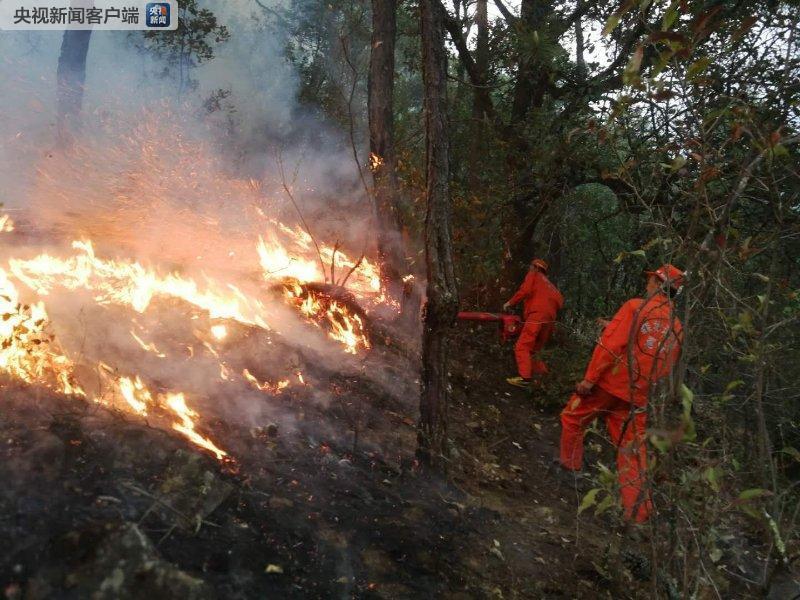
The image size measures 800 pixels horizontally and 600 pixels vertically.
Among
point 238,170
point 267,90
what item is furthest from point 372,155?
point 267,90

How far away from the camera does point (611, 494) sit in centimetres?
264

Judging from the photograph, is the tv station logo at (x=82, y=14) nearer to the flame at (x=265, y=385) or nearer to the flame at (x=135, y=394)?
the flame at (x=265, y=385)

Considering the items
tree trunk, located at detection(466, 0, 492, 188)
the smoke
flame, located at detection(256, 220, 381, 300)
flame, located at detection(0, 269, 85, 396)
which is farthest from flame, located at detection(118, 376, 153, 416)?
tree trunk, located at detection(466, 0, 492, 188)

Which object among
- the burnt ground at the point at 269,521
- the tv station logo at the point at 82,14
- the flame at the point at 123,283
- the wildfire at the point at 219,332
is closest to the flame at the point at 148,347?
the flame at the point at 123,283

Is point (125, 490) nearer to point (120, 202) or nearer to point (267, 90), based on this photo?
point (120, 202)

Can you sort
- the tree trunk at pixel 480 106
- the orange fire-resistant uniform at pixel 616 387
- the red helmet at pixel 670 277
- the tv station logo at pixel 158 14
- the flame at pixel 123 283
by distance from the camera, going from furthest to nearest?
the tv station logo at pixel 158 14 < the tree trunk at pixel 480 106 < the flame at pixel 123 283 < the orange fire-resistant uniform at pixel 616 387 < the red helmet at pixel 670 277

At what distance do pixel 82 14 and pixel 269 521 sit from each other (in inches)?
482

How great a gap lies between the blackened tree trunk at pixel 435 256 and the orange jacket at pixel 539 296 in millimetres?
3634

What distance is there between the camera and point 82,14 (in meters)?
12.0

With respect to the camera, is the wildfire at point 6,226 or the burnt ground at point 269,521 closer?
the burnt ground at point 269,521

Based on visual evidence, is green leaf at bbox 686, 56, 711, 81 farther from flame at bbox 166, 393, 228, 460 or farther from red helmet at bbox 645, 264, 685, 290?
flame at bbox 166, 393, 228, 460

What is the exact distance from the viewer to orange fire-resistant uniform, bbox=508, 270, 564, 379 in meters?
7.99

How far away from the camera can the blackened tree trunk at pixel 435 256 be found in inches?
181

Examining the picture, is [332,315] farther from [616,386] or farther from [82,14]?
[82,14]
